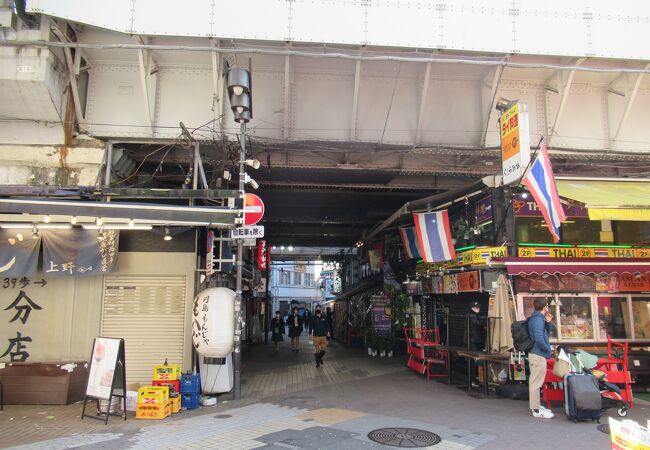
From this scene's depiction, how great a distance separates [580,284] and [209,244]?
872cm

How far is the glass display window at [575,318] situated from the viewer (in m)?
10.9

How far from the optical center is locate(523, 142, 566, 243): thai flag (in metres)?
8.92

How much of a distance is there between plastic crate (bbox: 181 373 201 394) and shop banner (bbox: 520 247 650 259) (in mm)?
7599

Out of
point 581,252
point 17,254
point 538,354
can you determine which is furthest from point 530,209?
point 17,254

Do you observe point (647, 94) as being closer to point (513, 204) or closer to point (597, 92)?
point (597, 92)

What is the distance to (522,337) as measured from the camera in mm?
8734

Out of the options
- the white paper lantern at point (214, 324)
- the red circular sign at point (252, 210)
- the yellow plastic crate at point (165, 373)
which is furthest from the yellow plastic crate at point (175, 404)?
the red circular sign at point (252, 210)

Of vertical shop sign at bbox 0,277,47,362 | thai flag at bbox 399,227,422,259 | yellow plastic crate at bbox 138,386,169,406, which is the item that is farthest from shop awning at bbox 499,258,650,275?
vertical shop sign at bbox 0,277,47,362

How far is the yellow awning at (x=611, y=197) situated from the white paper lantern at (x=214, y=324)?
7238 mm

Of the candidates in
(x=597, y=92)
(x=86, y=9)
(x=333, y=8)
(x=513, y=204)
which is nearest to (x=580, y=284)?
(x=513, y=204)

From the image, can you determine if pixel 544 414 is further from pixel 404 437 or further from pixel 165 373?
pixel 165 373

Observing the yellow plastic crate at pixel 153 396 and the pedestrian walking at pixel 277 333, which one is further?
A: the pedestrian walking at pixel 277 333

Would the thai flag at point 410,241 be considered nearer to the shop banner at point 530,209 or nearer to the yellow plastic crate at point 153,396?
the shop banner at point 530,209

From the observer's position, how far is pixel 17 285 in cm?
1042
